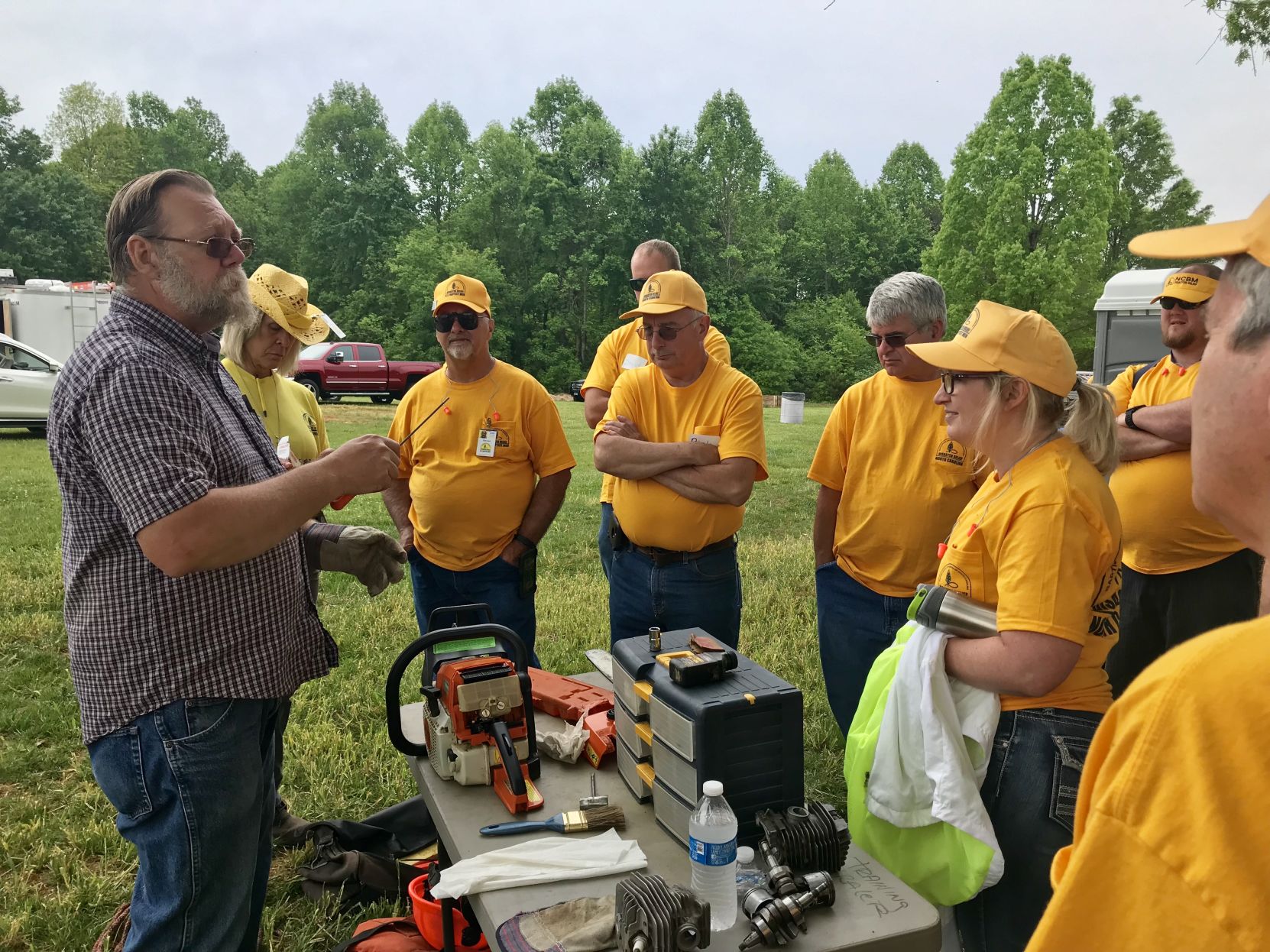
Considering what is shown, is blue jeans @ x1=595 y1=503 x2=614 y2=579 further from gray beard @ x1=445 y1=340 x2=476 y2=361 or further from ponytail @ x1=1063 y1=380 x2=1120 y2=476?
ponytail @ x1=1063 y1=380 x2=1120 y2=476

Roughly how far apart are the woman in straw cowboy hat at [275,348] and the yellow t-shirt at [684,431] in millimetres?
1386

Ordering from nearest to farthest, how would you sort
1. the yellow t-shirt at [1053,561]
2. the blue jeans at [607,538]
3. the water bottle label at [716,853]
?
1. the water bottle label at [716,853]
2. the yellow t-shirt at [1053,561]
3. the blue jeans at [607,538]

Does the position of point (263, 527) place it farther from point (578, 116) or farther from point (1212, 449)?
point (578, 116)

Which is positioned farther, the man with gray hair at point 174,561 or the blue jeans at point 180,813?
the blue jeans at point 180,813

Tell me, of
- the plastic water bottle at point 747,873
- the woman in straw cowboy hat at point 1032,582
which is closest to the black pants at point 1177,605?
the woman in straw cowboy hat at point 1032,582

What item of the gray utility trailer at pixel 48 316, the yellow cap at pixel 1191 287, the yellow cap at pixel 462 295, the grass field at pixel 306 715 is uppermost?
the gray utility trailer at pixel 48 316

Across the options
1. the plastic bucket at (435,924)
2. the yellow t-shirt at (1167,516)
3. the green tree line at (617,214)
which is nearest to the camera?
the plastic bucket at (435,924)

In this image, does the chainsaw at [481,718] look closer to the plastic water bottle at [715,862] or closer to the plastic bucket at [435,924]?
the plastic bucket at [435,924]

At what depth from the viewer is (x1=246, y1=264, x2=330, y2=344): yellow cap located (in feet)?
11.4

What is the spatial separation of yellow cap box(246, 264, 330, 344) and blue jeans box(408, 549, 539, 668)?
3.84 feet

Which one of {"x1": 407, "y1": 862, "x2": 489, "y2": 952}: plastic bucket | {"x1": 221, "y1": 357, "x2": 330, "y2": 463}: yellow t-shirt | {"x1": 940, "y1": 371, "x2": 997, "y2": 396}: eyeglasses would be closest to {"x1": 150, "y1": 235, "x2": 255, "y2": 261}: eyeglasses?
{"x1": 221, "y1": 357, "x2": 330, "y2": 463}: yellow t-shirt

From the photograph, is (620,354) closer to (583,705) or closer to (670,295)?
(670,295)

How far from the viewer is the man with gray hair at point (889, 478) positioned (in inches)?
122

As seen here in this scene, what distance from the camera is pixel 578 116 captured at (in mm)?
44438
